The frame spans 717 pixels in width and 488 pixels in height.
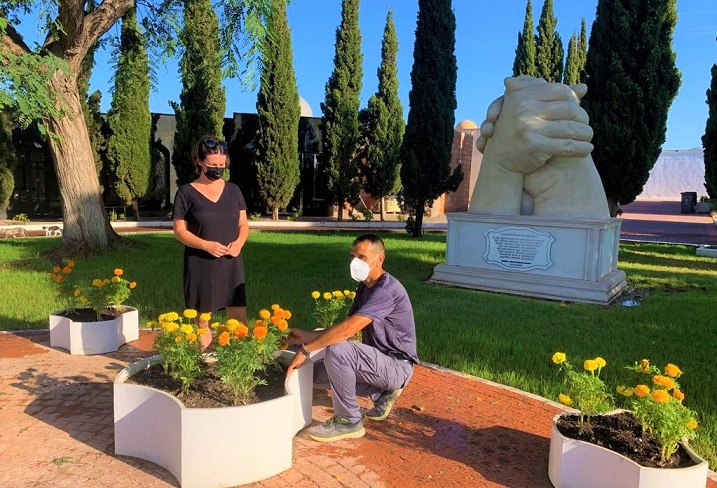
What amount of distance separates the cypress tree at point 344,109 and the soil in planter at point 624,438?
19.5m

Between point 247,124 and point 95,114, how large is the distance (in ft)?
20.2

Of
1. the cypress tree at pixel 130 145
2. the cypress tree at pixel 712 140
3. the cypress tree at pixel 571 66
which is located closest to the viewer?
the cypress tree at pixel 712 140

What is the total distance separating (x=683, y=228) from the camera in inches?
912

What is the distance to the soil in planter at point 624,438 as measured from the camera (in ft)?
8.92

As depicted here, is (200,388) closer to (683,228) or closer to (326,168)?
(326,168)

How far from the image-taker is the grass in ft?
16.3

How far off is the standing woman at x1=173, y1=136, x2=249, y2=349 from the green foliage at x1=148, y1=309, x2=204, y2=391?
67 centimetres

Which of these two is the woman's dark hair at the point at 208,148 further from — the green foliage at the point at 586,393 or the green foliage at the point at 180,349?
the green foliage at the point at 586,393

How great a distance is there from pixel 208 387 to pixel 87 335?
2.34 metres

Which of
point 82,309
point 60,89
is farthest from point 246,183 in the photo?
point 82,309

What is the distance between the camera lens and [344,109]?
2214 centimetres

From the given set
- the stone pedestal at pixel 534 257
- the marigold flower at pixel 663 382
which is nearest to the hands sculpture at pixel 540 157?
the stone pedestal at pixel 534 257

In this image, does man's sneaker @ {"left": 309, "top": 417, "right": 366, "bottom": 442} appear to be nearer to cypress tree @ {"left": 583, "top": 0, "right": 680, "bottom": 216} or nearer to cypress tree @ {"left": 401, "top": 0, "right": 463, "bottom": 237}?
cypress tree @ {"left": 401, "top": 0, "right": 463, "bottom": 237}

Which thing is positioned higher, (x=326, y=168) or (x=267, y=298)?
(x=326, y=168)
